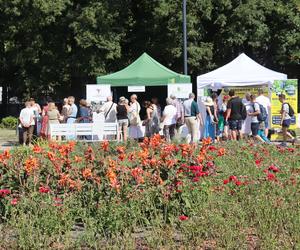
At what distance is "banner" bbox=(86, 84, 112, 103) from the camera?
20406 millimetres

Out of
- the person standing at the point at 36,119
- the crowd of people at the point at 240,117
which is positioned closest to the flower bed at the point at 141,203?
the crowd of people at the point at 240,117

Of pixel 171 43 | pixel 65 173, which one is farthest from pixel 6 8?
pixel 65 173

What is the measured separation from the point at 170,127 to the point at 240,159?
8.80m

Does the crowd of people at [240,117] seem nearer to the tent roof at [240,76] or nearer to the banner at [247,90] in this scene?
the banner at [247,90]

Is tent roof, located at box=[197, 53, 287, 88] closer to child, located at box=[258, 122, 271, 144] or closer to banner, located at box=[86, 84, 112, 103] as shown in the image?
child, located at box=[258, 122, 271, 144]

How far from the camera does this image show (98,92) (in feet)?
67.2

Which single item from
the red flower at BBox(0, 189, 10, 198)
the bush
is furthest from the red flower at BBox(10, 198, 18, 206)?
the bush

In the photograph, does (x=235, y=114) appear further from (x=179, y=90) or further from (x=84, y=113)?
(x=84, y=113)

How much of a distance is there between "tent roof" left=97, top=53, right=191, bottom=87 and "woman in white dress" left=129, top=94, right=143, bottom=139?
1.52 m

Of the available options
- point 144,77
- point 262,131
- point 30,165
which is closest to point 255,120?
point 262,131

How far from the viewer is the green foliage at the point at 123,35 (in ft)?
97.8

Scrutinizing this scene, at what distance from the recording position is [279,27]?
32.3m

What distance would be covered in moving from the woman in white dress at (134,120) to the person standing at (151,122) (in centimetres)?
33

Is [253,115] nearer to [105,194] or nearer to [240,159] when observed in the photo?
[240,159]
